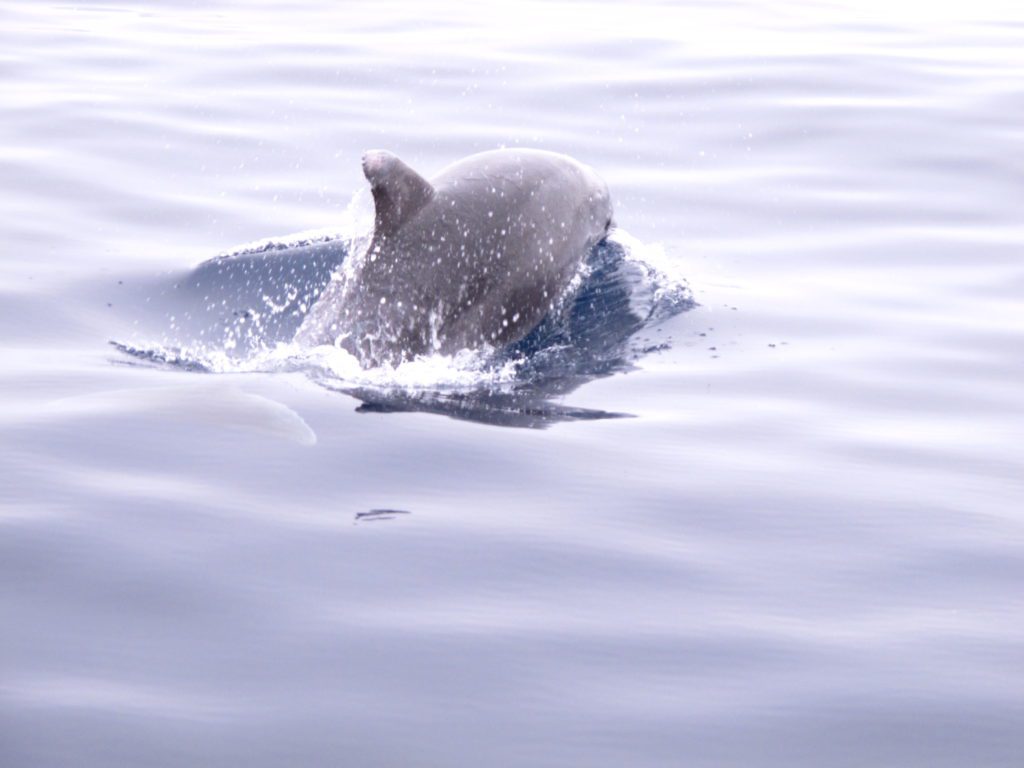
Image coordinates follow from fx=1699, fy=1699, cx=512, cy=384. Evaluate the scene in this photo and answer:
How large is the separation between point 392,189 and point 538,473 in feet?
11.3

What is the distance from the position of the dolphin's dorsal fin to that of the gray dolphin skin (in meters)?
0.01

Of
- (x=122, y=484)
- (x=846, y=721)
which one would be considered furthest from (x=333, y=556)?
(x=846, y=721)

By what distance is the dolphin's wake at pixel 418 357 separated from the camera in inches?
447

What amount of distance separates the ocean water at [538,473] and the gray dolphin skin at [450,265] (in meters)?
0.38

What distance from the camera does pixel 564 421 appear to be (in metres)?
10.8

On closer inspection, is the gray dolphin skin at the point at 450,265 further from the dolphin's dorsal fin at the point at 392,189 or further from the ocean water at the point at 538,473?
the ocean water at the point at 538,473

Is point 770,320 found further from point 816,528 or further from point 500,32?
point 500,32

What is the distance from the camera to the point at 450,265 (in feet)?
42.7

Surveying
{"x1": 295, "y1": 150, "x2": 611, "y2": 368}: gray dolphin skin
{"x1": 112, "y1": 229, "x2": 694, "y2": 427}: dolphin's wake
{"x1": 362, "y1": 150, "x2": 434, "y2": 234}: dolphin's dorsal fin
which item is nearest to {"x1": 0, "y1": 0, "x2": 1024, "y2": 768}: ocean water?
{"x1": 112, "y1": 229, "x2": 694, "y2": 427}: dolphin's wake

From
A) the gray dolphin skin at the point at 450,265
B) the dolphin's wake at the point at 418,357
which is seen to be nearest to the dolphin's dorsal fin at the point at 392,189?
the gray dolphin skin at the point at 450,265

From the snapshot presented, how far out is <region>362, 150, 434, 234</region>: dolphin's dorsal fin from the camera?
12125mm

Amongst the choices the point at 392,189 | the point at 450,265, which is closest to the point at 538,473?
the point at 392,189

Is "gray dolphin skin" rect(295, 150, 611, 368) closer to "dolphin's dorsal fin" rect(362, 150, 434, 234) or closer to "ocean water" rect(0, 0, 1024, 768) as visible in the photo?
"dolphin's dorsal fin" rect(362, 150, 434, 234)

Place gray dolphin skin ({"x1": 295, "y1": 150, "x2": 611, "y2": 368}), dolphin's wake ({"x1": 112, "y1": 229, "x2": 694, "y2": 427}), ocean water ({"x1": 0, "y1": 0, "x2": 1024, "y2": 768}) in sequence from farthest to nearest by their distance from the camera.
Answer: gray dolphin skin ({"x1": 295, "y1": 150, "x2": 611, "y2": 368})
dolphin's wake ({"x1": 112, "y1": 229, "x2": 694, "y2": 427})
ocean water ({"x1": 0, "y1": 0, "x2": 1024, "y2": 768})
